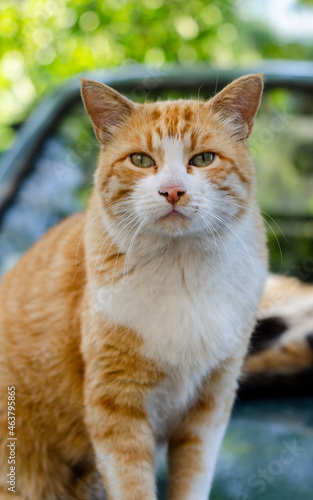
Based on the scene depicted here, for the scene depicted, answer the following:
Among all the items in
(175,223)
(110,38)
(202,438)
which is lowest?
(202,438)

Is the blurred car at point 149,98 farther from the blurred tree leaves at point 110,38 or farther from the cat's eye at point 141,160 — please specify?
the blurred tree leaves at point 110,38

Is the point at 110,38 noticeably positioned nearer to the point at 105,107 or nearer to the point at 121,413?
the point at 105,107

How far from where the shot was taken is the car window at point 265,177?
1997 mm

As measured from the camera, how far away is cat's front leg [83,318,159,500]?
99 cm

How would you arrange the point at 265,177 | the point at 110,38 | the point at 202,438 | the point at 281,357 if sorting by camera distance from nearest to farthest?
the point at 202,438 < the point at 281,357 < the point at 265,177 < the point at 110,38

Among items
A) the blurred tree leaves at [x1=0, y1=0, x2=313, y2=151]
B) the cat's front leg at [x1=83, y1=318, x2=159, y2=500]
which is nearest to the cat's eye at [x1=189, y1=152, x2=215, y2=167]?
the cat's front leg at [x1=83, y1=318, x2=159, y2=500]

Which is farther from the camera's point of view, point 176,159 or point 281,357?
point 281,357

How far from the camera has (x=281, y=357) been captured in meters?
1.56

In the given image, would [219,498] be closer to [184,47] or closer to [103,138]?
[103,138]

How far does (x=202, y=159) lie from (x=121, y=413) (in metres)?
0.48

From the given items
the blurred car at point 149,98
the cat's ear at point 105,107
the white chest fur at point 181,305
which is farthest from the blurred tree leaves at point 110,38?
the white chest fur at point 181,305

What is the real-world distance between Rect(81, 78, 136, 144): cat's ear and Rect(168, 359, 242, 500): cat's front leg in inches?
19.9

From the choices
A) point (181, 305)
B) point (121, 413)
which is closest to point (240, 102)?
point (181, 305)

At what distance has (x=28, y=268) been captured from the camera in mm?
1305
